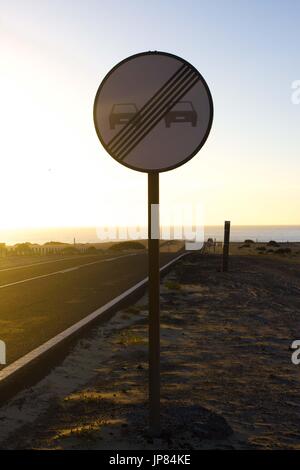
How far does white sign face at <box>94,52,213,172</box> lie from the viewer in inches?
149

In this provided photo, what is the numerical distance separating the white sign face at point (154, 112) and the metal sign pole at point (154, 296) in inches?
9.4

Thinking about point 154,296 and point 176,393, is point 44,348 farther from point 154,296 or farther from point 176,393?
point 154,296

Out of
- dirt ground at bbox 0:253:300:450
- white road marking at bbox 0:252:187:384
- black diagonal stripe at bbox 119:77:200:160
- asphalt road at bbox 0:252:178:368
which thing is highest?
black diagonal stripe at bbox 119:77:200:160

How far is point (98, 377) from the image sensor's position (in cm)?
593

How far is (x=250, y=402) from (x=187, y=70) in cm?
320

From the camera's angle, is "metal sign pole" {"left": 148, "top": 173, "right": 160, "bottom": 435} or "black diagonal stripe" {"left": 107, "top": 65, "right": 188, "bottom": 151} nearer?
"black diagonal stripe" {"left": 107, "top": 65, "right": 188, "bottom": 151}

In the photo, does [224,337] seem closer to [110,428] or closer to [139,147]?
[110,428]

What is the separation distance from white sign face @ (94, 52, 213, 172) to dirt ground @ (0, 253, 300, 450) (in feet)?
7.07

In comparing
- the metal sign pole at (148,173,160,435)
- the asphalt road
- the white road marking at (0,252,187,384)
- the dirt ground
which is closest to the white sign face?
the metal sign pole at (148,173,160,435)

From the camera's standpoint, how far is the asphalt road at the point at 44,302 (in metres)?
7.84

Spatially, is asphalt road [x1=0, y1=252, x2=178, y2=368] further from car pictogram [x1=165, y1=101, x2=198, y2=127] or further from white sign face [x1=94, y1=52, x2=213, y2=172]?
car pictogram [x1=165, y1=101, x2=198, y2=127]

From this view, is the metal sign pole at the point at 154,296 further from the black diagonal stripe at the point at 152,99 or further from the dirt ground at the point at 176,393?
the black diagonal stripe at the point at 152,99
